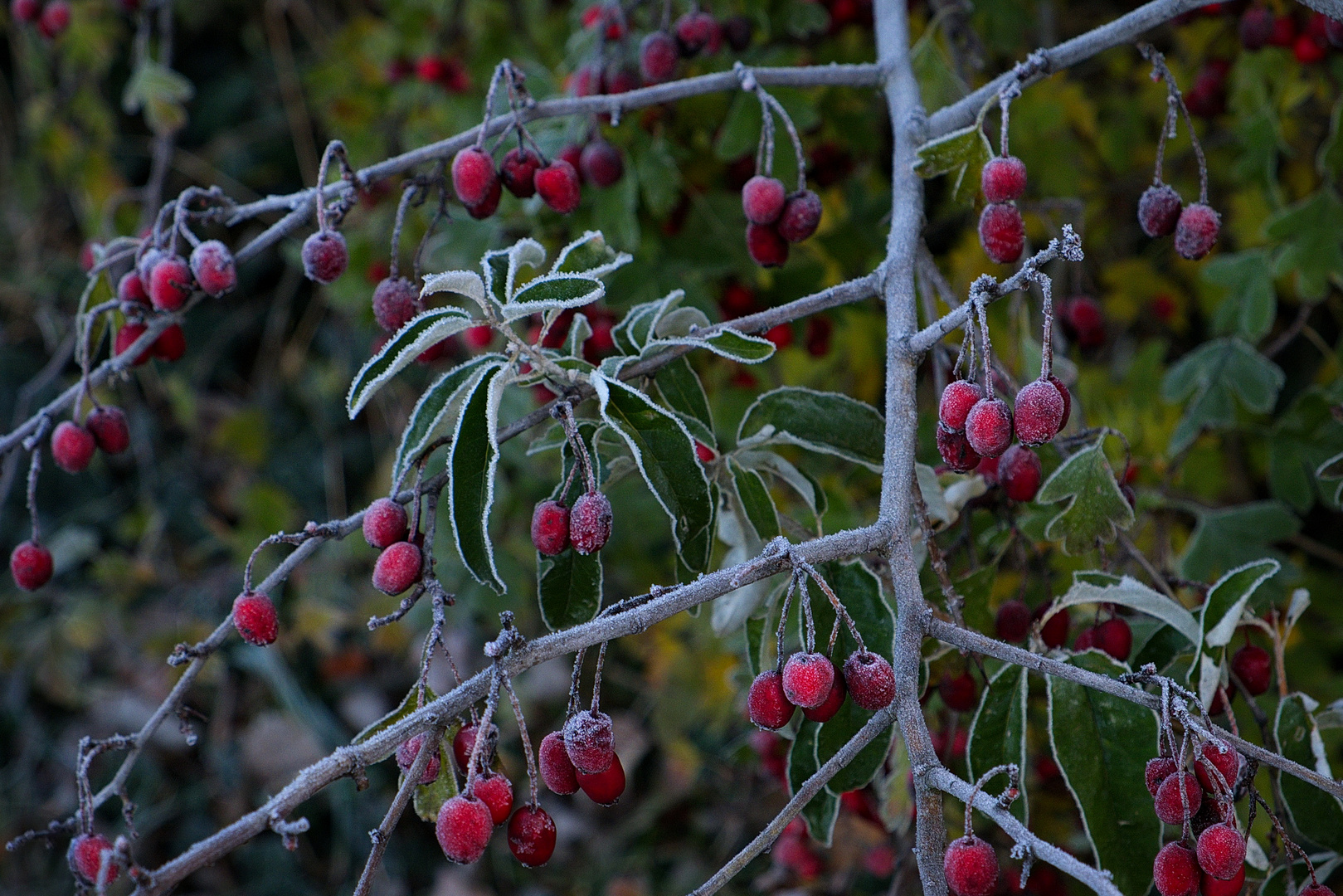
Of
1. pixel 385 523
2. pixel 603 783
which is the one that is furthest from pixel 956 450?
pixel 385 523

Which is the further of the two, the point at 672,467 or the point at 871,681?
the point at 672,467

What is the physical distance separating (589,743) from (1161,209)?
0.88 m

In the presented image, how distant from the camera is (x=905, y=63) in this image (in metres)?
1.40

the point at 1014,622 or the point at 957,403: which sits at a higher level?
the point at 957,403

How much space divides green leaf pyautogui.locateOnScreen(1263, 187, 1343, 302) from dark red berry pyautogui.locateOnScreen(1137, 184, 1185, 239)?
0.62 metres

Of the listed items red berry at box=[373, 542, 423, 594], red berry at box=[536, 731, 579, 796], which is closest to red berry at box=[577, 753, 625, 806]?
red berry at box=[536, 731, 579, 796]

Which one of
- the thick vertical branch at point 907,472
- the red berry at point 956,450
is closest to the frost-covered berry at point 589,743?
the thick vertical branch at point 907,472

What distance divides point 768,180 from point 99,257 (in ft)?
2.74

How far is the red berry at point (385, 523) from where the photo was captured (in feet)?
3.56

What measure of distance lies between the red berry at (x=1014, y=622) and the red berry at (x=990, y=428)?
0.45 metres

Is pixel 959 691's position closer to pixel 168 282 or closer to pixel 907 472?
pixel 907 472

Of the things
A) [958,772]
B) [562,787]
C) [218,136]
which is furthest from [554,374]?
[218,136]

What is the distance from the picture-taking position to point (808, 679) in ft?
3.05

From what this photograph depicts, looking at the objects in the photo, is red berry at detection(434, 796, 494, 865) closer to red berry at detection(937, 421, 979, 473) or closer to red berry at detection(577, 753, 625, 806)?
red berry at detection(577, 753, 625, 806)
